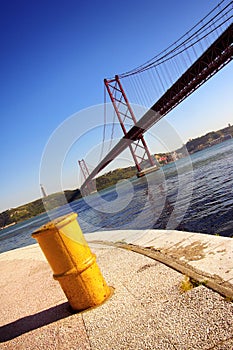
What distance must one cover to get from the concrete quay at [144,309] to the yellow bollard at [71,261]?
4.6 inches

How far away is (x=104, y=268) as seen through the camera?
3426mm

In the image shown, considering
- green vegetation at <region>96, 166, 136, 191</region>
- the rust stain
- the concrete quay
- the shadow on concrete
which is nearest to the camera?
the concrete quay

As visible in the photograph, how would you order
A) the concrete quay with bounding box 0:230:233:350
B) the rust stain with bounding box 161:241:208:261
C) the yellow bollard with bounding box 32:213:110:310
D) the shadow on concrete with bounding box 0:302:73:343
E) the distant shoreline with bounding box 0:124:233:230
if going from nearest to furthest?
the concrete quay with bounding box 0:230:233:350 < the yellow bollard with bounding box 32:213:110:310 < the shadow on concrete with bounding box 0:302:73:343 < the rust stain with bounding box 161:241:208:261 < the distant shoreline with bounding box 0:124:233:230

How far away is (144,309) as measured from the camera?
2023 mm

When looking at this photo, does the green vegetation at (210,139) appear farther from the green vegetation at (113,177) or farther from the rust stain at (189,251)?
the rust stain at (189,251)

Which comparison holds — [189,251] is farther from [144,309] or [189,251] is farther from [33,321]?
[33,321]

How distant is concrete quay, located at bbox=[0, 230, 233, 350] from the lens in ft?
5.38

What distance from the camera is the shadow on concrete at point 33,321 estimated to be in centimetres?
239

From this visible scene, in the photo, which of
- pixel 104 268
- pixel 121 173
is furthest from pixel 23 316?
pixel 121 173

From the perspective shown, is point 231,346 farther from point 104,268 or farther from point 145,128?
point 145,128

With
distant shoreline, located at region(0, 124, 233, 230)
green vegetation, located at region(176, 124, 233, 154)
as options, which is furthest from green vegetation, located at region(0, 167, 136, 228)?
green vegetation, located at region(176, 124, 233, 154)

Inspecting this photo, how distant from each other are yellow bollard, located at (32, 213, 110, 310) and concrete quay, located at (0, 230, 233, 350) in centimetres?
12

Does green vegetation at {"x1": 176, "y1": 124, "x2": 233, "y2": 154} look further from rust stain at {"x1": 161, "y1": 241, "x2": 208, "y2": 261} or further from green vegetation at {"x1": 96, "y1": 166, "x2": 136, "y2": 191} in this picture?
rust stain at {"x1": 161, "y1": 241, "x2": 208, "y2": 261}

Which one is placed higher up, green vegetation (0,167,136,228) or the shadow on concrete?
green vegetation (0,167,136,228)
